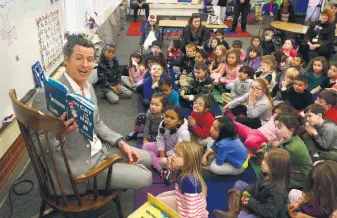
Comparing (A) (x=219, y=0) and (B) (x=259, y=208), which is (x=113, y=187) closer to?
(B) (x=259, y=208)

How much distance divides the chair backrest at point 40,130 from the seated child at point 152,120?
1.27m

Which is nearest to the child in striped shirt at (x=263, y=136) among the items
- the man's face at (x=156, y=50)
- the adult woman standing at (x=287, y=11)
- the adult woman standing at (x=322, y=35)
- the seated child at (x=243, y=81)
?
the seated child at (x=243, y=81)

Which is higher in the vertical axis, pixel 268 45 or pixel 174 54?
pixel 268 45

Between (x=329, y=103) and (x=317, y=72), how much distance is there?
1.11m

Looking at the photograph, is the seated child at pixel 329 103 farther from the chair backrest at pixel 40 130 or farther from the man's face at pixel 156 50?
the chair backrest at pixel 40 130

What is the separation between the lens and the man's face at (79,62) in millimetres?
1697

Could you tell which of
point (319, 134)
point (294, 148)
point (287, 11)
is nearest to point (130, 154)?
point (294, 148)

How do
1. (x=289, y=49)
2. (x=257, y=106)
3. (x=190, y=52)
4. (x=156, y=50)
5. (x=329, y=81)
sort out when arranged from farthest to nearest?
1. (x=289, y=49)
2. (x=190, y=52)
3. (x=156, y=50)
4. (x=329, y=81)
5. (x=257, y=106)

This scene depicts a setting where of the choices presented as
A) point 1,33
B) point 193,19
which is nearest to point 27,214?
point 1,33

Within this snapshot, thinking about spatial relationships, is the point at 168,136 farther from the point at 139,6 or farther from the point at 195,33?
the point at 139,6

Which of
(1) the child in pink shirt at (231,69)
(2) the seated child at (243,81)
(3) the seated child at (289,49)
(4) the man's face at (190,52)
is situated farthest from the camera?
(3) the seated child at (289,49)

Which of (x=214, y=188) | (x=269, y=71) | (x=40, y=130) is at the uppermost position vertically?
(x=40, y=130)

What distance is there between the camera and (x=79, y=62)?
67.5 inches

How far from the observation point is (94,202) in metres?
1.66
